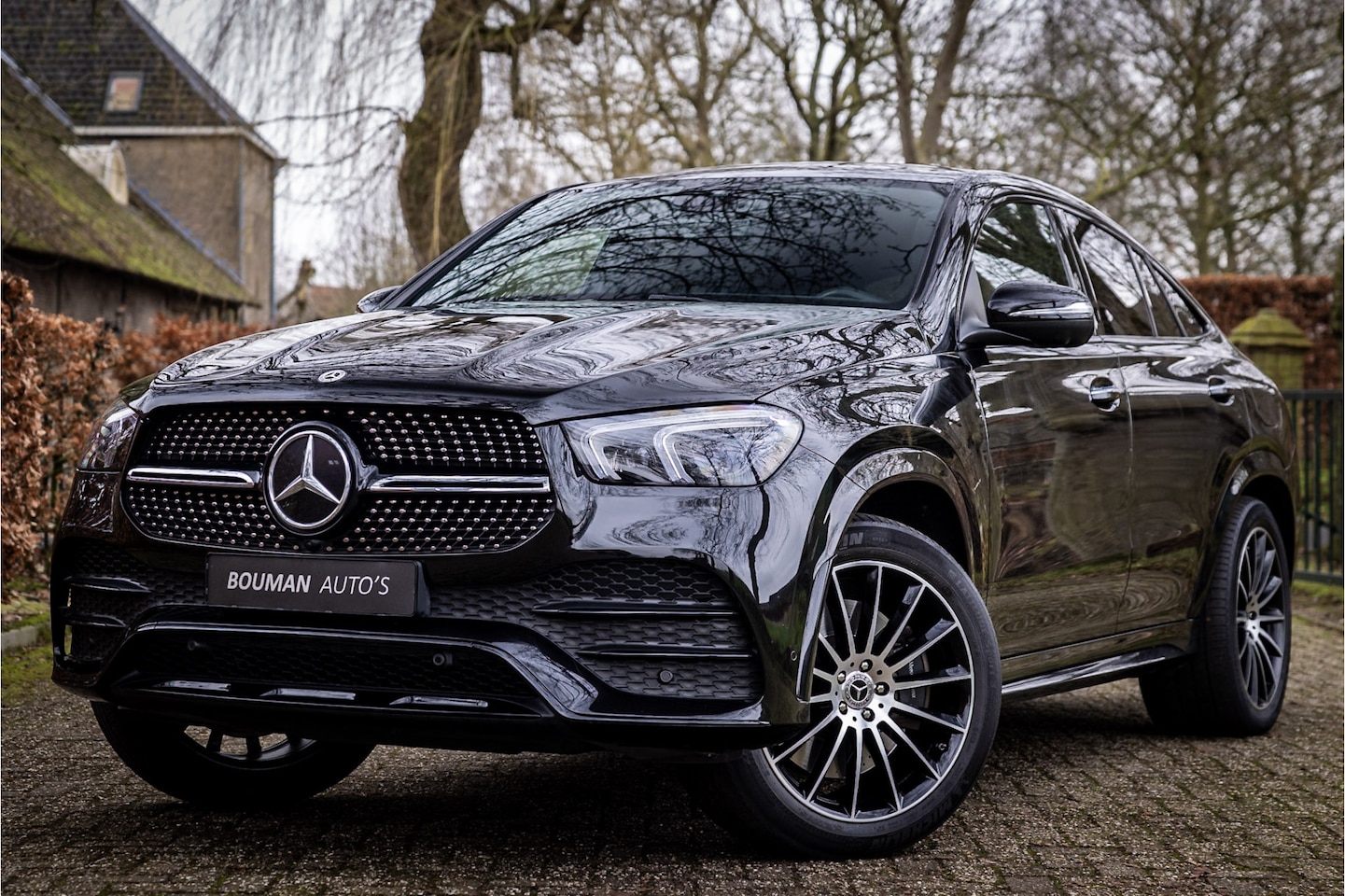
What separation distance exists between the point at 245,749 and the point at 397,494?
1.51m

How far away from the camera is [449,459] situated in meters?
3.58

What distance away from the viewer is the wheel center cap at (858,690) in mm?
3951

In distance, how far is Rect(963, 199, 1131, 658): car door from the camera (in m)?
4.63

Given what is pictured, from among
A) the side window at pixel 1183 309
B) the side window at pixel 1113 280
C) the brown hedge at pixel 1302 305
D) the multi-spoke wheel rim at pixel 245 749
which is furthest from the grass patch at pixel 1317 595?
the brown hedge at pixel 1302 305

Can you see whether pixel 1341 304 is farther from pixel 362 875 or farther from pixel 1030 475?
pixel 362 875

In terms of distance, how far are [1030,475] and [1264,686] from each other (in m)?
2.22

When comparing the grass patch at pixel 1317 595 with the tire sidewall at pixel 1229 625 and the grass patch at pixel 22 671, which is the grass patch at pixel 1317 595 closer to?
the tire sidewall at pixel 1229 625

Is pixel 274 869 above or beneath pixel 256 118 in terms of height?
beneath

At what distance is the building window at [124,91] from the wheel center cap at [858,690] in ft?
162

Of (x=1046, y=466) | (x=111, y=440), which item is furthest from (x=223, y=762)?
(x=1046, y=466)

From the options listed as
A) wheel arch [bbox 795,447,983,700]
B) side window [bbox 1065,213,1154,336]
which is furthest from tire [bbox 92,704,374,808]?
side window [bbox 1065,213,1154,336]

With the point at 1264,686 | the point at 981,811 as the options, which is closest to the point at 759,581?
the point at 981,811

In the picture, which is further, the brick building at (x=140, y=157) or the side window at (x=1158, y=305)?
the brick building at (x=140, y=157)

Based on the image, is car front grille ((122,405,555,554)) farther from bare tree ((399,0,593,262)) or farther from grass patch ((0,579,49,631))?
bare tree ((399,0,593,262))
